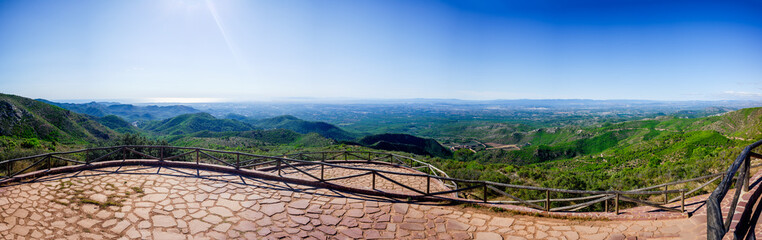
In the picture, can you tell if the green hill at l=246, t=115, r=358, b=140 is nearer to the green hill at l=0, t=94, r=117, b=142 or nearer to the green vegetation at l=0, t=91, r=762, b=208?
the green vegetation at l=0, t=91, r=762, b=208

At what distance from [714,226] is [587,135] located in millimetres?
94104

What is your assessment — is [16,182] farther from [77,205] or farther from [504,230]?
[504,230]

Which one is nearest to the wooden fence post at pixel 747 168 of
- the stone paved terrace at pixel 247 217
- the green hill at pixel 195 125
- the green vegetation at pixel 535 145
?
the stone paved terrace at pixel 247 217

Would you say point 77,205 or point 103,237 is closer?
point 103,237

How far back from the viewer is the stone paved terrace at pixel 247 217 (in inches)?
201

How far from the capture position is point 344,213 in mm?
6223

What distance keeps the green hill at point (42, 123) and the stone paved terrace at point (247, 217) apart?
70.2m

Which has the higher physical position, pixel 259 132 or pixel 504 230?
pixel 504 230

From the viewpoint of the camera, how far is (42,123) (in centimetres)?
5741

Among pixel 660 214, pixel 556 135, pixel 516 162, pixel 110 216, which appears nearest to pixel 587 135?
pixel 556 135

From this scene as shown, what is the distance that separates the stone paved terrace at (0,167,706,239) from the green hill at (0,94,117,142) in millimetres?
70193

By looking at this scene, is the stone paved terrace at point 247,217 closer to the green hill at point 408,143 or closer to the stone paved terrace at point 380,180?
the stone paved terrace at point 380,180

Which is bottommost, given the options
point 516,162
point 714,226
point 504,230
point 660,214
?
point 516,162

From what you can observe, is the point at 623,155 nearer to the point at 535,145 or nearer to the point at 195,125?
the point at 535,145
